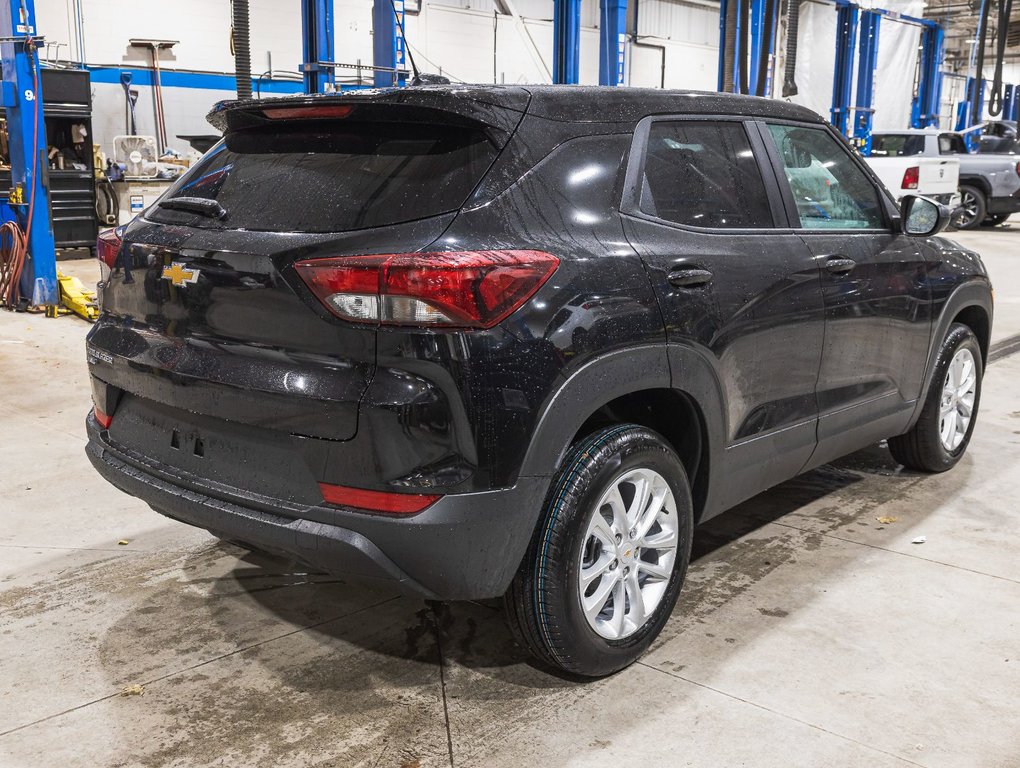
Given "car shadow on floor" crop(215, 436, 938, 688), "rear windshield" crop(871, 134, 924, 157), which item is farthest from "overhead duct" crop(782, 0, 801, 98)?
"car shadow on floor" crop(215, 436, 938, 688)

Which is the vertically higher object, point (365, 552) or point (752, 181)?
point (752, 181)

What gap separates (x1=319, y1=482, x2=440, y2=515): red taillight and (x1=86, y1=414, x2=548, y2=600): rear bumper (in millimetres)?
17

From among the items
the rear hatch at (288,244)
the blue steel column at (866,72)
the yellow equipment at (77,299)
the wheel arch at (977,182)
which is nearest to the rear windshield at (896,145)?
the wheel arch at (977,182)

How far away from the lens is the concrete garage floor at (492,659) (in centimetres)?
260

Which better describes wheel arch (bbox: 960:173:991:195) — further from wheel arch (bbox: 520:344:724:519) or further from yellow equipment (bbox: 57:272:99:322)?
wheel arch (bbox: 520:344:724:519)

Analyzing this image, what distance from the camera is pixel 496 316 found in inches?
96.9

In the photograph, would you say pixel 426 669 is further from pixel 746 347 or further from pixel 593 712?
pixel 746 347

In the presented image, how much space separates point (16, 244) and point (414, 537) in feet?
26.3

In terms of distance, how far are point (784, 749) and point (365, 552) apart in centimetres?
116

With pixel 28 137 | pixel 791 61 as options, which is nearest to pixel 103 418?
pixel 28 137

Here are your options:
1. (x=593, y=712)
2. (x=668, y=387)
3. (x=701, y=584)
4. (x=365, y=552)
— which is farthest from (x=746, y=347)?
(x=365, y=552)

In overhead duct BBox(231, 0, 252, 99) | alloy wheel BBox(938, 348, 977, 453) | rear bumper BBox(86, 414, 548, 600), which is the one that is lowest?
alloy wheel BBox(938, 348, 977, 453)

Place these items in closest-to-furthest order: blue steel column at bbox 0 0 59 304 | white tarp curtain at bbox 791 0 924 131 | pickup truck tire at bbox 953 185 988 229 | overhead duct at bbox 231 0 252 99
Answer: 1. blue steel column at bbox 0 0 59 304
2. overhead duct at bbox 231 0 252 99
3. pickup truck tire at bbox 953 185 988 229
4. white tarp curtain at bbox 791 0 924 131

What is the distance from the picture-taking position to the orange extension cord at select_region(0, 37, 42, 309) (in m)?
8.75
